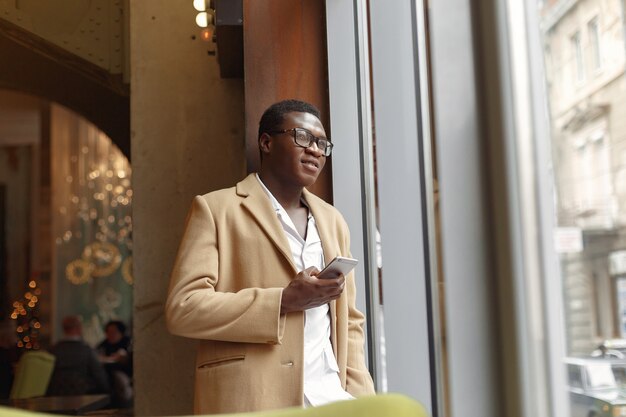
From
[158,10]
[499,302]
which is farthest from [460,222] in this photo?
[158,10]

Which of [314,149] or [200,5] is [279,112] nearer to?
[314,149]

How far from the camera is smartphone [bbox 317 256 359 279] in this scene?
8.33 ft

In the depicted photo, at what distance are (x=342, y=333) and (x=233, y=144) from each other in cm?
255

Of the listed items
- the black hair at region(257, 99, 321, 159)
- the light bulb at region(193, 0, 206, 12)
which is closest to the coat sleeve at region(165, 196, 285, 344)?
the black hair at region(257, 99, 321, 159)

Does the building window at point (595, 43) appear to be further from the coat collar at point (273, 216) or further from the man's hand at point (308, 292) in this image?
the coat collar at point (273, 216)

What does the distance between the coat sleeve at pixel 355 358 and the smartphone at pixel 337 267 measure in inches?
14.1

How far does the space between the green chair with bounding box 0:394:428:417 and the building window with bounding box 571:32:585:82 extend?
0.61m

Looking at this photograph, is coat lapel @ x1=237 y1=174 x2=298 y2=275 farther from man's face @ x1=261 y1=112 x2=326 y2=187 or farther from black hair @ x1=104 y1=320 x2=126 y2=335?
black hair @ x1=104 y1=320 x2=126 y2=335

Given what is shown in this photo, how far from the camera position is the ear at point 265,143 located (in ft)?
10.1

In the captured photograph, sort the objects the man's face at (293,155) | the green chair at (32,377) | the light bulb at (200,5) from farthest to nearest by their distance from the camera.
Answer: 1. the green chair at (32,377)
2. the light bulb at (200,5)
3. the man's face at (293,155)

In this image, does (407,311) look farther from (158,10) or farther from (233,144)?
(158,10)

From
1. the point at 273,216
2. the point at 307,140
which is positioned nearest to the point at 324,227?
the point at 273,216

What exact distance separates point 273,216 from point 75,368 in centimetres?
785

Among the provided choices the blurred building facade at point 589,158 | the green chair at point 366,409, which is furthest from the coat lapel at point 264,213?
the green chair at point 366,409
